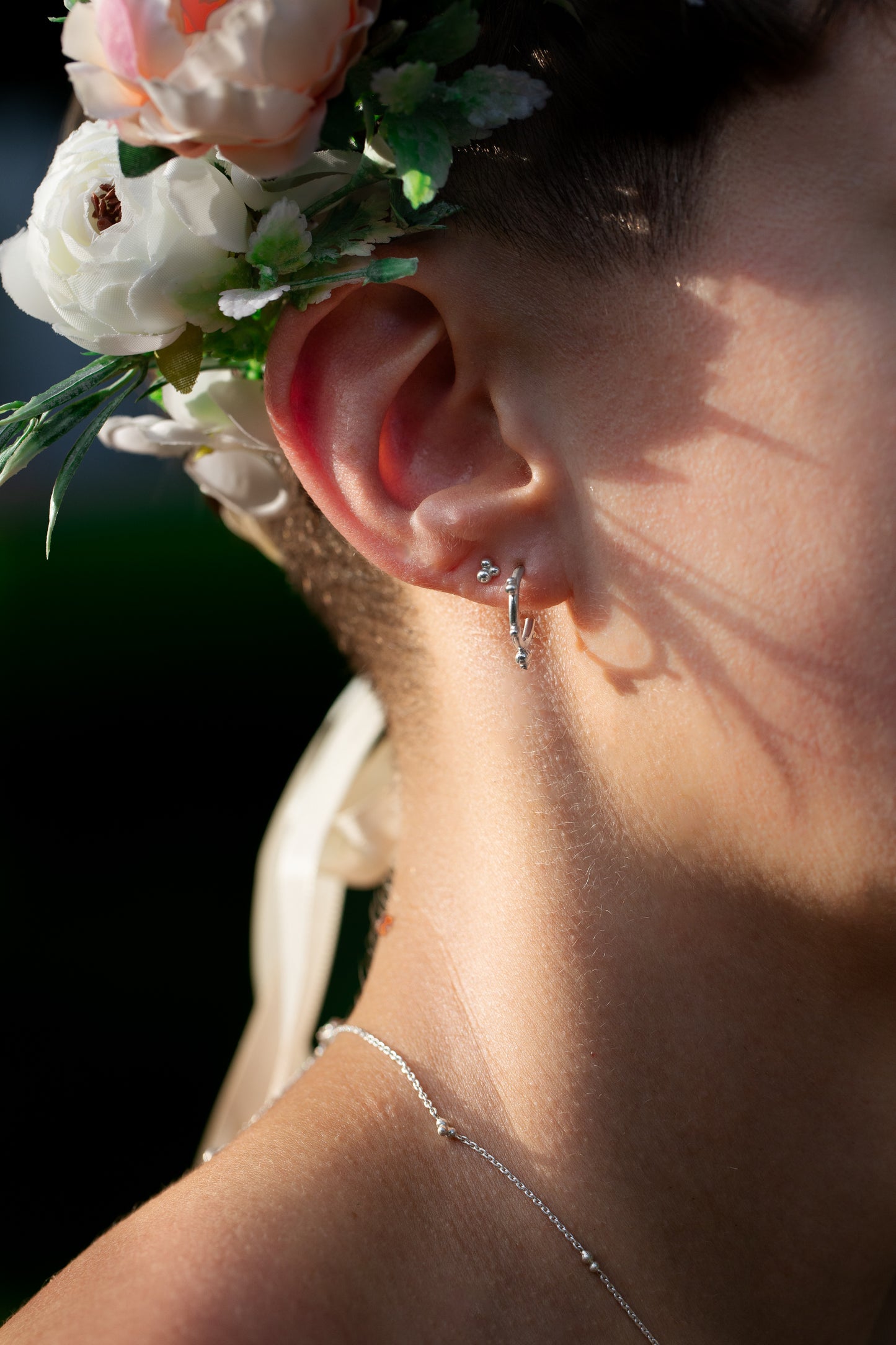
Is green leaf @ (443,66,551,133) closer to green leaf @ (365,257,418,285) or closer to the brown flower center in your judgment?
green leaf @ (365,257,418,285)

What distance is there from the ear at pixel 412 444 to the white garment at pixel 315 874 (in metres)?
1.07

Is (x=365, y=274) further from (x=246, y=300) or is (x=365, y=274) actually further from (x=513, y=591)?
(x=513, y=591)

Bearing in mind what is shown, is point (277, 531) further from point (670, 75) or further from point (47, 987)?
point (47, 987)

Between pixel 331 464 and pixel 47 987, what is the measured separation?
321cm

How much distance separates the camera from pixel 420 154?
1042 millimetres

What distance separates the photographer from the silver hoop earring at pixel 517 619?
1.16 m

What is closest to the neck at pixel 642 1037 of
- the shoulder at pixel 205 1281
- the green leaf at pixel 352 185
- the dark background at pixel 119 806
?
the shoulder at pixel 205 1281

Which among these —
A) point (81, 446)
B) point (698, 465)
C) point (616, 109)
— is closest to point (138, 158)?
point (81, 446)

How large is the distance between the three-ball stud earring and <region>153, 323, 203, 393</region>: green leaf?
393 mm

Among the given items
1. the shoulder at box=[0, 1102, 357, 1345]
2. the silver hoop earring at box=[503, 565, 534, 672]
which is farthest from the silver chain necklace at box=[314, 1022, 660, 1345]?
the silver hoop earring at box=[503, 565, 534, 672]

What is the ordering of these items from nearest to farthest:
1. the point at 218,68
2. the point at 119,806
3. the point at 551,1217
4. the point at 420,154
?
1. the point at 218,68
2. the point at 420,154
3. the point at 551,1217
4. the point at 119,806

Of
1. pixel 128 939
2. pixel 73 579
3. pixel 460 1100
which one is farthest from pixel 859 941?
pixel 73 579

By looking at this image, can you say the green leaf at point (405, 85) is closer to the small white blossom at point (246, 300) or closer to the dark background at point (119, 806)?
the small white blossom at point (246, 300)

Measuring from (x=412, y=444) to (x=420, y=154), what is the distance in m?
0.32
